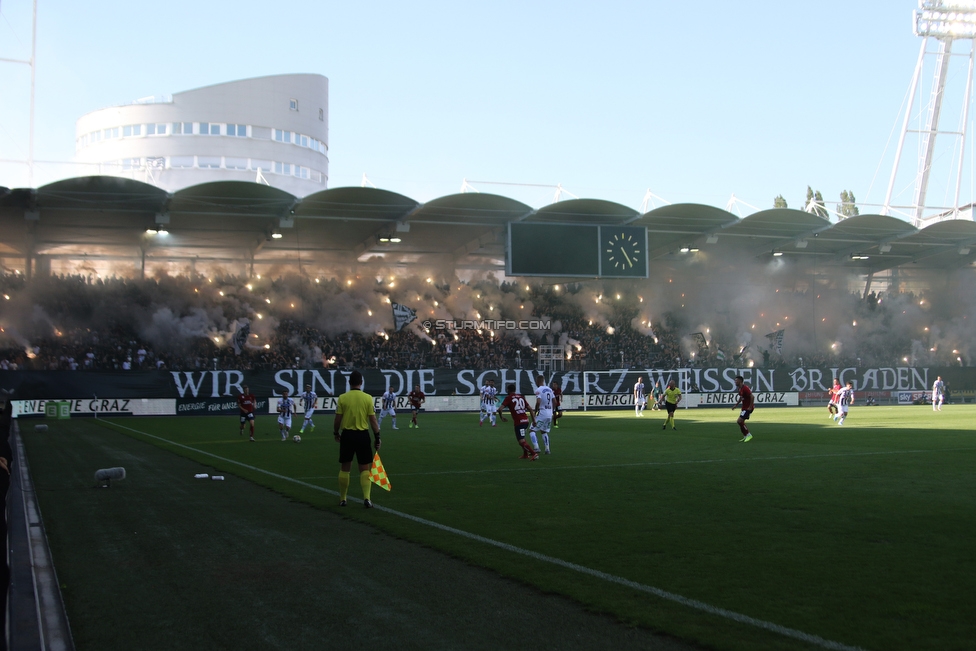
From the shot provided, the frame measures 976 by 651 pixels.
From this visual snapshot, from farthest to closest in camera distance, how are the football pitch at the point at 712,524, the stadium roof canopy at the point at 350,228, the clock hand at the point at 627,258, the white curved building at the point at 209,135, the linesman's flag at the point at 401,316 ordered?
the white curved building at the point at 209,135 → the linesman's flag at the point at 401,316 → the clock hand at the point at 627,258 → the stadium roof canopy at the point at 350,228 → the football pitch at the point at 712,524

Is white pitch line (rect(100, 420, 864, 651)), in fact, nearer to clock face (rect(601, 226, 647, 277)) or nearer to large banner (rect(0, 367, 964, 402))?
large banner (rect(0, 367, 964, 402))

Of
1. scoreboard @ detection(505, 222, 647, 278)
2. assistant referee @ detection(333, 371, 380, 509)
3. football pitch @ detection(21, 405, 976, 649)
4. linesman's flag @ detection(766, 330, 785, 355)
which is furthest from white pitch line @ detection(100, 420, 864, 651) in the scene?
linesman's flag @ detection(766, 330, 785, 355)

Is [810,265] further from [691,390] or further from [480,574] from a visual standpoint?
[480,574]

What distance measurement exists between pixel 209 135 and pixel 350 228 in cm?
4073

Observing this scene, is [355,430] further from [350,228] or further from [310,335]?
[310,335]

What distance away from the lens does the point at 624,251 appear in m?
47.3

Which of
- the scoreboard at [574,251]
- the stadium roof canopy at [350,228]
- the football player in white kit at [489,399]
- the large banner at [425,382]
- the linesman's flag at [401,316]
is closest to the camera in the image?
the football player in white kit at [489,399]

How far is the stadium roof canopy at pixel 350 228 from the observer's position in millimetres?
45812

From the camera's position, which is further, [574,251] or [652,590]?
[574,251]

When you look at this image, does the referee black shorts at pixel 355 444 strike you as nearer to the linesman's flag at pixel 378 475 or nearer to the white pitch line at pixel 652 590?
the linesman's flag at pixel 378 475

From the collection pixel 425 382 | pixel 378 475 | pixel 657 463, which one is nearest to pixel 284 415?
pixel 657 463

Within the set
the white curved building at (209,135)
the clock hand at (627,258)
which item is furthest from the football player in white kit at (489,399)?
the white curved building at (209,135)

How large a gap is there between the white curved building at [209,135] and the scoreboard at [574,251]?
46.2 meters

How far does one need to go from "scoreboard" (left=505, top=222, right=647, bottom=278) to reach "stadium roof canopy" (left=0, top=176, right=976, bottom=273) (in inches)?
90.0
